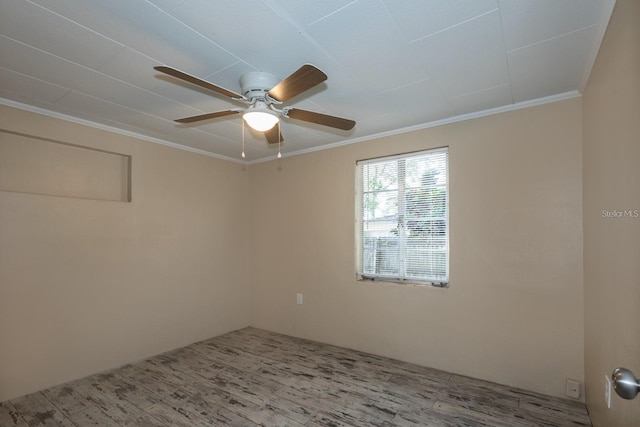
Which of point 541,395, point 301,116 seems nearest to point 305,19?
point 301,116

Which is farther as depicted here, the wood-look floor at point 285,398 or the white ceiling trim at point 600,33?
the wood-look floor at point 285,398

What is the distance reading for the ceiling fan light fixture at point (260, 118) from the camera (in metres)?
2.04

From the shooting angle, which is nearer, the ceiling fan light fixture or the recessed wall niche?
the ceiling fan light fixture

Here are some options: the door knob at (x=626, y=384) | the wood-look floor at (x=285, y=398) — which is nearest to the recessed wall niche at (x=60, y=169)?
the wood-look floor at (x=285, y=398)

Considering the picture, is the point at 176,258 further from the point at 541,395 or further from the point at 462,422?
the point at 541,395

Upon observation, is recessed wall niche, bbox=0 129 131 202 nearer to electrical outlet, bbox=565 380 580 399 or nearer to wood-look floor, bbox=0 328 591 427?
wood-look floor, bbox=0 328 591 427

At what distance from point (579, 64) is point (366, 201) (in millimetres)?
2143

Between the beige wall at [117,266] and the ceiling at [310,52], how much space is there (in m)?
0.86

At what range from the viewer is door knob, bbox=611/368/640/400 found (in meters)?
0.89

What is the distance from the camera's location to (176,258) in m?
3.72

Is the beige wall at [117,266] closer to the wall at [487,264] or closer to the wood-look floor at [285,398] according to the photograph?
the wood-look floor at [285,398]

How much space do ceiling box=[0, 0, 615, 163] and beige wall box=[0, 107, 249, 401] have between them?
86 centimetres

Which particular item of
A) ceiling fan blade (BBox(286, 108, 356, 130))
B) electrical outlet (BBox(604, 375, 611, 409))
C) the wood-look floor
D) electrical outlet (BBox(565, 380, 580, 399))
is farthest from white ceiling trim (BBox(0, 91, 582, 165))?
the wood-look floor

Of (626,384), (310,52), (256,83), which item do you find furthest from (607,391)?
(256,83)
